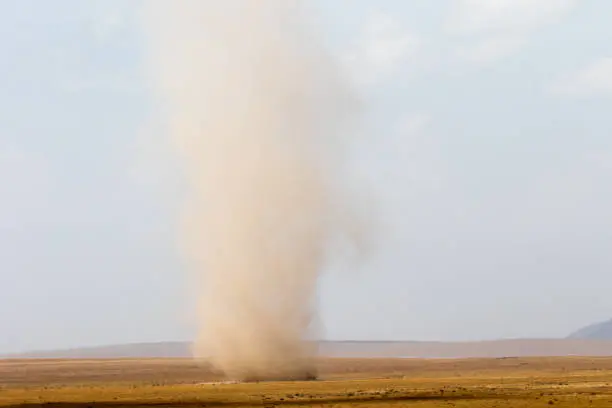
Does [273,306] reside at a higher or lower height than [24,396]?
higher

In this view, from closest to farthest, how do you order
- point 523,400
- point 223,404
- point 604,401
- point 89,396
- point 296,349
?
point 604,401
point 523,400
point 223,404
point 89,396
point 296,349

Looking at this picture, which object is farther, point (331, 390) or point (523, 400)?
point (331, 390)

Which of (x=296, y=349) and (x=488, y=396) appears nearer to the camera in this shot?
(x=488, y=396)

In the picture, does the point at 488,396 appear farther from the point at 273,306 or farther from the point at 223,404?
the point at 273,306

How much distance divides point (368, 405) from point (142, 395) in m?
21.6

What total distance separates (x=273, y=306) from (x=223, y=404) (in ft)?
139

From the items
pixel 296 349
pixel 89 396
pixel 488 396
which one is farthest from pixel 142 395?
pixel 296 349

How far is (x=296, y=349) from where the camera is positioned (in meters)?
99.8

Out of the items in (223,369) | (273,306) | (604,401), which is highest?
(273,306)

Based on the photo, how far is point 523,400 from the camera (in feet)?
181

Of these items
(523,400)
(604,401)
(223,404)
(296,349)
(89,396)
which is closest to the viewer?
(604,401)

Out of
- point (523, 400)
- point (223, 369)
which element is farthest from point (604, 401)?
point (223, 369)

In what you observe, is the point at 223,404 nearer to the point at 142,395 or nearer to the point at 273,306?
the point at 142,395

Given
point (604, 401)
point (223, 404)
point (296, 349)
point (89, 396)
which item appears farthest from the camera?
point (296, 349)
